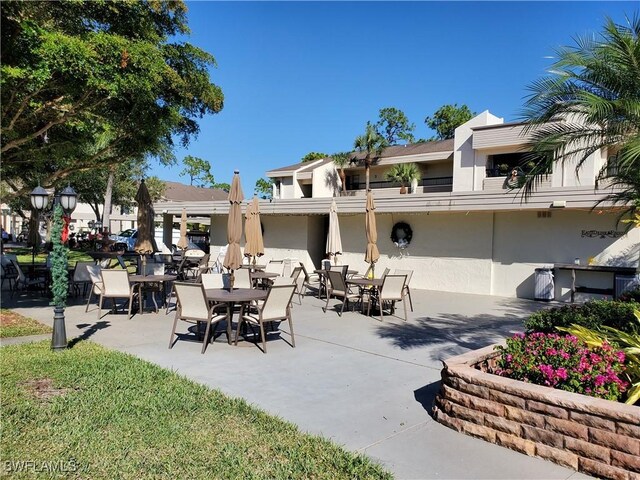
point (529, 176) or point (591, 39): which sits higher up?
point (591, 39)

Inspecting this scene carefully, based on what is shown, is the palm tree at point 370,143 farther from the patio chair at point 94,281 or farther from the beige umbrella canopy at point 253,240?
the patio chair at point 94,281

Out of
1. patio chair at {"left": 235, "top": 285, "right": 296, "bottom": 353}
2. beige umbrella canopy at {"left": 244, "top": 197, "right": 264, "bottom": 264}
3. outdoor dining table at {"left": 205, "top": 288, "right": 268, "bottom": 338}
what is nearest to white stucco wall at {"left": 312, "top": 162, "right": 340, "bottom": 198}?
beige umbrella canopy at {"left": 244, "top": 197, "right": 264, "bottom": 264}

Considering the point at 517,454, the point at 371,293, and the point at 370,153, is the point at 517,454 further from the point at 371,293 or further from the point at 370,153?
the point at 370,153

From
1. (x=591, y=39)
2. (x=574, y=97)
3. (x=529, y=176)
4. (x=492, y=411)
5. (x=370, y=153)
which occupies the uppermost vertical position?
(x=370, y=153)

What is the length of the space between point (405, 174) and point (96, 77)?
20418mm

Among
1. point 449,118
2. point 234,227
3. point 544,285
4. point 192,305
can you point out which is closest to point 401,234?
point 544,285

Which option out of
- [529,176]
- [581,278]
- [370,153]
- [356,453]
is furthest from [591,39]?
[370,153]

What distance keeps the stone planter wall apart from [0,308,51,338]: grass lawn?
272 inches

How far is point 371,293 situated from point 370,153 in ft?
67.4

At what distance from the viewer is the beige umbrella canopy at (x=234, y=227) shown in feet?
27.6

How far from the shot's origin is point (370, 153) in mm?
29547

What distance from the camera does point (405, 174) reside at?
25781mm

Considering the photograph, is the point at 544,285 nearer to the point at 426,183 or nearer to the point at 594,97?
the point at 594,97

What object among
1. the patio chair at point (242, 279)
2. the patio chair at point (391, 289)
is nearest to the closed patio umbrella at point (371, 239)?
the patio chair at point (391, 289)
